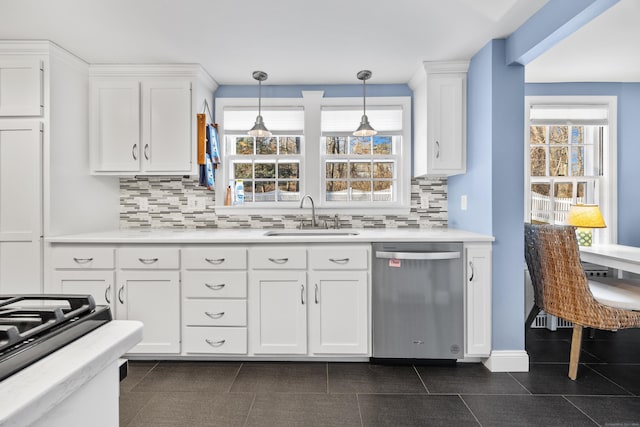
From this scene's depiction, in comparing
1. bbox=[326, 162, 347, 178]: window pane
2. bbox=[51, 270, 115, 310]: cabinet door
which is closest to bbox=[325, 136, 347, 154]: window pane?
bbox=[326, 162, 347, 178]: window pane

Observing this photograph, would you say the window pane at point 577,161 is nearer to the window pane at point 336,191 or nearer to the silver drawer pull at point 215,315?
the window pane at point 336,191

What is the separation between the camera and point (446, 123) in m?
3.00

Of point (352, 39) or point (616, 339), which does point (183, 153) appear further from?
point (616, 339)

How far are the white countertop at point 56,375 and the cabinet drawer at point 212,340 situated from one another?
1.99 metres

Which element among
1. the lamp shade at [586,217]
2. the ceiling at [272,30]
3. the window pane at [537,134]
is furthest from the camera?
the window pane at [537,134]

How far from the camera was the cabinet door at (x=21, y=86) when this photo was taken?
2592 mm

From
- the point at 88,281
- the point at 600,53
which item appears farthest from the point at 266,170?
the point at 600,53

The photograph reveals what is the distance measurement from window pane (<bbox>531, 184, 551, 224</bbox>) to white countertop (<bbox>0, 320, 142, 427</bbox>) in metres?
3.76

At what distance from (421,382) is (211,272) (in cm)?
163

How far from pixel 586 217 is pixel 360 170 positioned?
2.01 m

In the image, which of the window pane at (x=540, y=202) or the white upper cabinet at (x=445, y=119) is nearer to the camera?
the white upper cabinet at (x=445, y=119)

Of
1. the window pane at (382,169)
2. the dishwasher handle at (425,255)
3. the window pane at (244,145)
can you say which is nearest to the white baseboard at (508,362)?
the dishwasher handle at (425,255)

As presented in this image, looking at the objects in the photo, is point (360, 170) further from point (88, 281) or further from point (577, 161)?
point (88, 281)

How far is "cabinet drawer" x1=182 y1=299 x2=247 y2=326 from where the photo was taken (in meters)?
2.62
